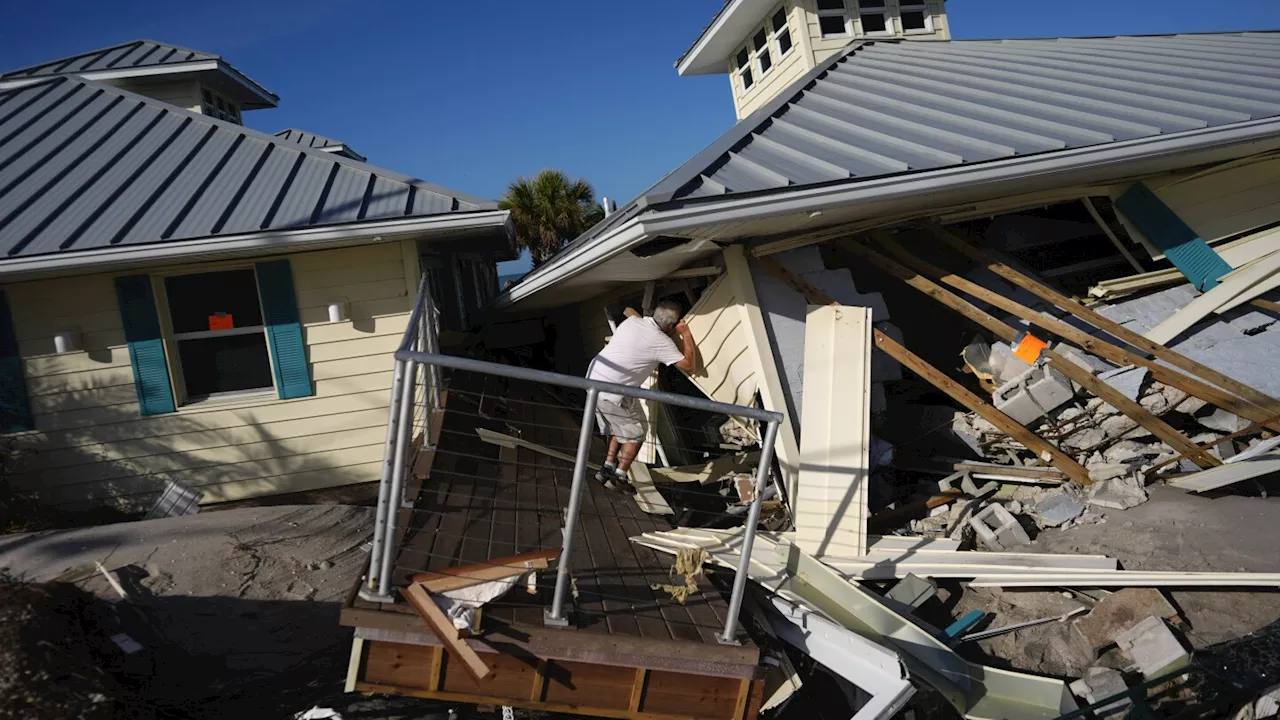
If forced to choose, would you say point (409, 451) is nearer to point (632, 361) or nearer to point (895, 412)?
point (632, 361)

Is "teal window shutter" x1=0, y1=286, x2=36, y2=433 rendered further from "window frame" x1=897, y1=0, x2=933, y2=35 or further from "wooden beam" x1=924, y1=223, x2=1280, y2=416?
"window frame" x1=897, y1=0, x2=933, y2=35

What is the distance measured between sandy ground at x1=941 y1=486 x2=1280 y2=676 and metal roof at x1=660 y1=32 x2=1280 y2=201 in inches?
104

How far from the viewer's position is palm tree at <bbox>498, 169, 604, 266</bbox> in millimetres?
24375

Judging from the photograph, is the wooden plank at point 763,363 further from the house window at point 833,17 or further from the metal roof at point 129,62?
the metal roof at point 129,62

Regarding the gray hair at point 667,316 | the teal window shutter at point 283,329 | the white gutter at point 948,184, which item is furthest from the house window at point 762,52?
the teal window shutter at point 283,329

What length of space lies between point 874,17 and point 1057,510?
867 cm

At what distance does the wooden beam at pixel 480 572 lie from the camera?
3662 mm

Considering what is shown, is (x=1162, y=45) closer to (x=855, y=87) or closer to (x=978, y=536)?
(x=855, y=87)

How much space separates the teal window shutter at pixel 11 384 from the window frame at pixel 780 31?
10.0 metres

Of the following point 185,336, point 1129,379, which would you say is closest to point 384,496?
point 1129,379

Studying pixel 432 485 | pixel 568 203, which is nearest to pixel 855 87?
pixel 432 485

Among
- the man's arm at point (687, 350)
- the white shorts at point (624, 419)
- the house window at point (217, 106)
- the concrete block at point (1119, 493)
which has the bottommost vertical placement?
the concrete block at point (1119, 493)

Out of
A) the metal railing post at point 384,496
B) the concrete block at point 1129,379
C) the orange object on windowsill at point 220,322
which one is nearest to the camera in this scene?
the metal railing post at point 384,496

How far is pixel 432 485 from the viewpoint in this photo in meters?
5.45
